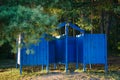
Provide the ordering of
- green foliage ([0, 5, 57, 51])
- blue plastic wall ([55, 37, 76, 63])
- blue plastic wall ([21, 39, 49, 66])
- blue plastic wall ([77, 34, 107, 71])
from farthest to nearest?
blue plastic wall ([55, 37, 76, 63])
blue plastic wall ([77, 34, 107, 71])
blue plastic wall ([21, 39, 49, 66])
green foliage ([0, 5, 57, 51])

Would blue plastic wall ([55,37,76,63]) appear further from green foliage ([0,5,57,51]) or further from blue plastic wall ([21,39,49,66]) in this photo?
green foliage ([0,5,57,51])

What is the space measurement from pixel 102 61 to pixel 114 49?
13.9 meters

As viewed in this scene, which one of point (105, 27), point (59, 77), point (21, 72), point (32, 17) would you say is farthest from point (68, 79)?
point (105, 27)

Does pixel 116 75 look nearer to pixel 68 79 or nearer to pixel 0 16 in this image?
pixel 68 79

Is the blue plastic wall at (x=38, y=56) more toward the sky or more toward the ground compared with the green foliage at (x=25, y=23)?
more toward the ground

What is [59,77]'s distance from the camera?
11.9 meters

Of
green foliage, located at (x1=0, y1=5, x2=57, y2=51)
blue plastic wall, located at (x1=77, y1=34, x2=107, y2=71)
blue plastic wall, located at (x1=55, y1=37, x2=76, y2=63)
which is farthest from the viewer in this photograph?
blue plastic wall, located at (x1=55, y1=37, x2=76, y2=63)

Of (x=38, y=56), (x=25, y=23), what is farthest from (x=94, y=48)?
(x=25, y=23)

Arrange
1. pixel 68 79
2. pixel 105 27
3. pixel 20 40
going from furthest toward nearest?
pixel 105 27 → pixel 68 79 → pixel 20 40

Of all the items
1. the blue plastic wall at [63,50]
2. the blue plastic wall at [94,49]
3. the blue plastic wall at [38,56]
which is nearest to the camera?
the blue plastic wall at [38,56]

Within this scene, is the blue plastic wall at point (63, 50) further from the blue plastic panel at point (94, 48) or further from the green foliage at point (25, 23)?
the green foliage at point (25, 23)

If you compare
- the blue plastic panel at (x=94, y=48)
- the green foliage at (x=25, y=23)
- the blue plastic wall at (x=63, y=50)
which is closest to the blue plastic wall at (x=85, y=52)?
the blue plastic panel at (x=94, y=48)

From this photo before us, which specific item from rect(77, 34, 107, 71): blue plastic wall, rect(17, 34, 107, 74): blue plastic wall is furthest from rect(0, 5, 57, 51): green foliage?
rect(77, 34, 107, 71): blue plastic wall

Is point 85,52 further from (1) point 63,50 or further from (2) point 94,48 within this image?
(1) point 63,50
